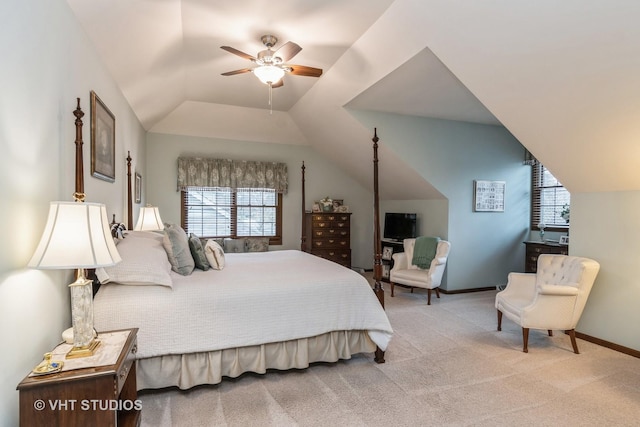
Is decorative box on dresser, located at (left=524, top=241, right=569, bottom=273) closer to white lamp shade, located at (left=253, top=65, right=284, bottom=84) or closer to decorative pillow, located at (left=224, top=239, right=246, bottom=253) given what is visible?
white lamp shade, located at (left=253, top=65, right=284, bottom=84)

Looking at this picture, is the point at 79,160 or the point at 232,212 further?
the point at 232,212

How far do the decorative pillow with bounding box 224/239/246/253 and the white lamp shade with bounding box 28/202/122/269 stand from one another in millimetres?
4415

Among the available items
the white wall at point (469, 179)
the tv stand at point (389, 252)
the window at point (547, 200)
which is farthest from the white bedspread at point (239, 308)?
the window at point (547, 200)

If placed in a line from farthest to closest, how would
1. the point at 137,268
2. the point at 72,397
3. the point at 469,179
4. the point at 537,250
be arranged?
1. the point at 469,179
2. the point at 537,250
3. the point at 137,268
4. the point at 72,397

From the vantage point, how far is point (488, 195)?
560cm

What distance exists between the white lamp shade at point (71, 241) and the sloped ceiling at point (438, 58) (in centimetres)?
146

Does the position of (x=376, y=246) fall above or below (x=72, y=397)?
above

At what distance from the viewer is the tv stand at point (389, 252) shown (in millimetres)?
6293

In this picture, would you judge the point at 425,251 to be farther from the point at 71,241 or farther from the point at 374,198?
the point at 71,241

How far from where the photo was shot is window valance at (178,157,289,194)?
229 inches

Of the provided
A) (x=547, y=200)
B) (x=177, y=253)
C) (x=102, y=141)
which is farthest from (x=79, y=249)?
(x=547, y=200)

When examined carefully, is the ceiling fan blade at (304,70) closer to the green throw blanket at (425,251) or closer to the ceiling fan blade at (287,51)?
the ceiling fan blade at (287,51)

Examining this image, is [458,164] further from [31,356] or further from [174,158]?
[31,356]

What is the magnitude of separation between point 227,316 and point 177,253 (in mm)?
775
